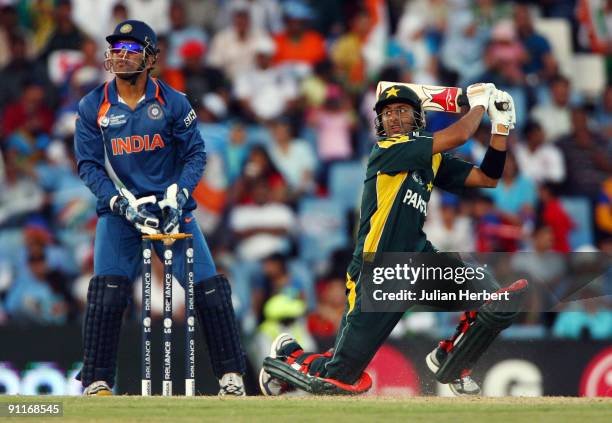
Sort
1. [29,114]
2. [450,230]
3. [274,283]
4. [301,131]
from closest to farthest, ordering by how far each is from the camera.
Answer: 1. [274,283]
2. [450,230]
3. [29,114]
4. [301,131]

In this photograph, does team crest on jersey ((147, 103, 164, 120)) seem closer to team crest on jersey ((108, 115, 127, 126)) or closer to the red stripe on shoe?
team crest on jersey ((108, 115, 127, 126))

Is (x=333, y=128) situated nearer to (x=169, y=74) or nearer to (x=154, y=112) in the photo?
(x=169, y=74)

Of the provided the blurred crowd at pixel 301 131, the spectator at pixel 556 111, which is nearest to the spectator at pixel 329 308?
the blurred crowd at pixel 301 131

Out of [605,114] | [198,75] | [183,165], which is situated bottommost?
[183,165]

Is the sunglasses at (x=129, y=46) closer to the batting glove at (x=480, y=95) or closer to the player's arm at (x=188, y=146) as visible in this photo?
the player's arm at (x=188, y=146)

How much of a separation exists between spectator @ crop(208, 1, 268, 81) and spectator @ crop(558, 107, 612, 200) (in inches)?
124

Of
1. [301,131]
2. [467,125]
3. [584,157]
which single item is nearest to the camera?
[467,125]

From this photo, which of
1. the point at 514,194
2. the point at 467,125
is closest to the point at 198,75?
the point at 514,194

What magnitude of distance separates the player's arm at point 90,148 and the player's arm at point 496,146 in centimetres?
207

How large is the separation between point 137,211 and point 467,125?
6.20 ft

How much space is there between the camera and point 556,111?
531 inches

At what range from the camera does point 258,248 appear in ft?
39.3

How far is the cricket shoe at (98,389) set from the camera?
760 cm

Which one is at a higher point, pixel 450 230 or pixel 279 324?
pixel 450 230
